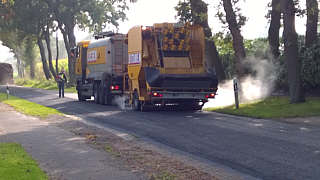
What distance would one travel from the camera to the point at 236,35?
84.7ft

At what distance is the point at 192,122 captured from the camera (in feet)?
56.2

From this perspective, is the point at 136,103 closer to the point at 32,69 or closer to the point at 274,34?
the point at 274,34

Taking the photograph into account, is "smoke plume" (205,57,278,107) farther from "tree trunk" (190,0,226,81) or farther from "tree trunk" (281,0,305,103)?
"tree trunk" (281,0,305,103)

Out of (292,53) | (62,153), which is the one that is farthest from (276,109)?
(62,153)

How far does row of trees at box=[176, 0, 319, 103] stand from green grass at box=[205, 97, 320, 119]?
0.91 meters

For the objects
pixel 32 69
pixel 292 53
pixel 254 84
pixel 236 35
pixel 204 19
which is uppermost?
pixel 204 19

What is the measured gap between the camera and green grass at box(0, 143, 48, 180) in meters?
8.80

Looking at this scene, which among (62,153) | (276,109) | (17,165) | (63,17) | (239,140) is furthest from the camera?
(63,17)

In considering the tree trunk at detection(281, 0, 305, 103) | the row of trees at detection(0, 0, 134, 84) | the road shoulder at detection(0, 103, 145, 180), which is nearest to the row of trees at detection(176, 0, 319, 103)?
the tree trunk at detection(281, 0, 305, 103)

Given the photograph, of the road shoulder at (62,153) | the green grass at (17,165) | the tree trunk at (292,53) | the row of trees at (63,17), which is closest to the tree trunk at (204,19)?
the tree trunk at (292,53)

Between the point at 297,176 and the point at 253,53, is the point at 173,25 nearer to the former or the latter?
the point at 253,53


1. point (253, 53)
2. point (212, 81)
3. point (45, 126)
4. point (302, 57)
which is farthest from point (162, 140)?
point (253, 53)

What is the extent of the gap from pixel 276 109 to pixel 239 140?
25.2ft

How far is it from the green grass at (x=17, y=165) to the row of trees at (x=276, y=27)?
1243 centimetres
